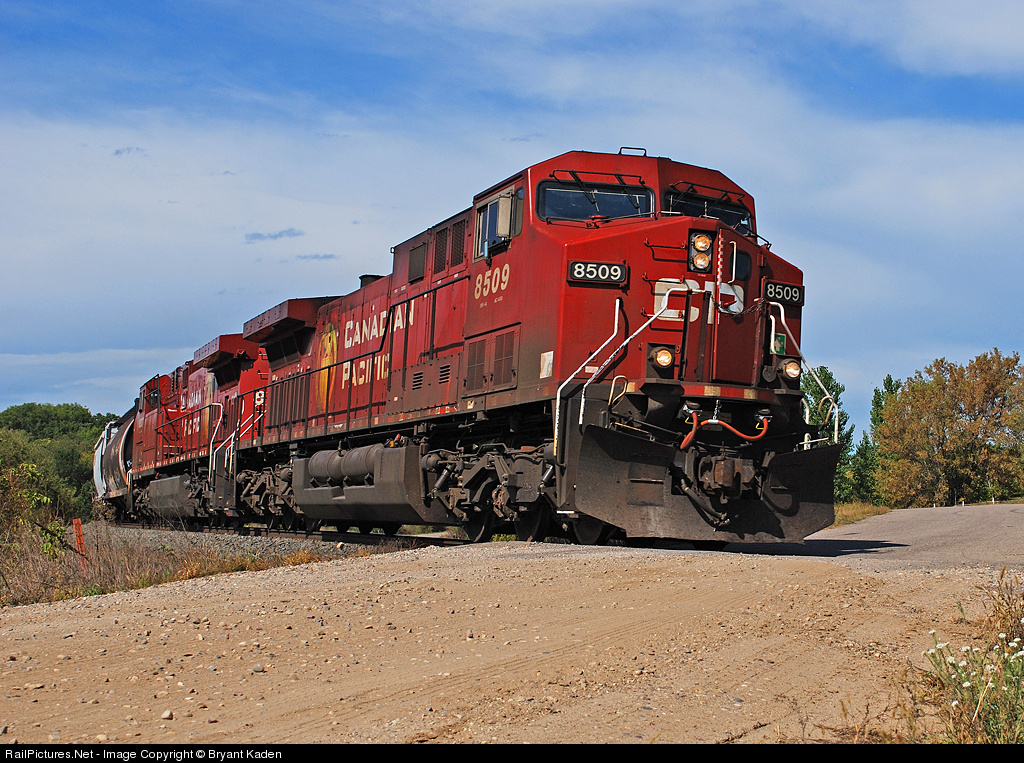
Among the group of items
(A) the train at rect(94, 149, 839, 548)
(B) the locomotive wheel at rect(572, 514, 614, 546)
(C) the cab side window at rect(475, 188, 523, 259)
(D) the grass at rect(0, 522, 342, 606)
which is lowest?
(D) the grass at rect(0, 522, 342, 606)

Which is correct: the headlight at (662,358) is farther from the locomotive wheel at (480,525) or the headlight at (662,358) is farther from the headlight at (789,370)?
the locomotive wheel at (480,525)

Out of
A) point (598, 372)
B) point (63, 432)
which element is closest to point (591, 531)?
point (598, 372)

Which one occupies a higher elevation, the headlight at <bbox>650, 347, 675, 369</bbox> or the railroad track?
the headlight at <bbox>650, 347, 675, 369</bbox>

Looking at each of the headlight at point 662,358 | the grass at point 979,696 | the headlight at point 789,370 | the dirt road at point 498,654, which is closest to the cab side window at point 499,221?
the headlight at point 662,358

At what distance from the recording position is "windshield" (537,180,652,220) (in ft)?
35.7

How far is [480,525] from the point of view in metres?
12.9

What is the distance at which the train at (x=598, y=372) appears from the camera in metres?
9.80

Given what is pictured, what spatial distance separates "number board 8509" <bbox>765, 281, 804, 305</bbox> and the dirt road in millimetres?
3724

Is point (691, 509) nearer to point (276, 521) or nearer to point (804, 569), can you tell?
point (804, 569)

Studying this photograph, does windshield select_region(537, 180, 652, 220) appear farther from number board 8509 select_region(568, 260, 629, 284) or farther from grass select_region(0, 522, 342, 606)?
grass select_region(0, 522, 342, 606)

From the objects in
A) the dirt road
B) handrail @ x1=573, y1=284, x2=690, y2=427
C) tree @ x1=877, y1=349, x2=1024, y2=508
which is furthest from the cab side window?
tree @ x1=877, y1=349, x2=1024, y2=508

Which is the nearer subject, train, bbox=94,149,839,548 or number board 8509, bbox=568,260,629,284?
train, bbox=94,149,839,548

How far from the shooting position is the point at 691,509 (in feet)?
32.4

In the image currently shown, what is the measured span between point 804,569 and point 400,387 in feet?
25.4
